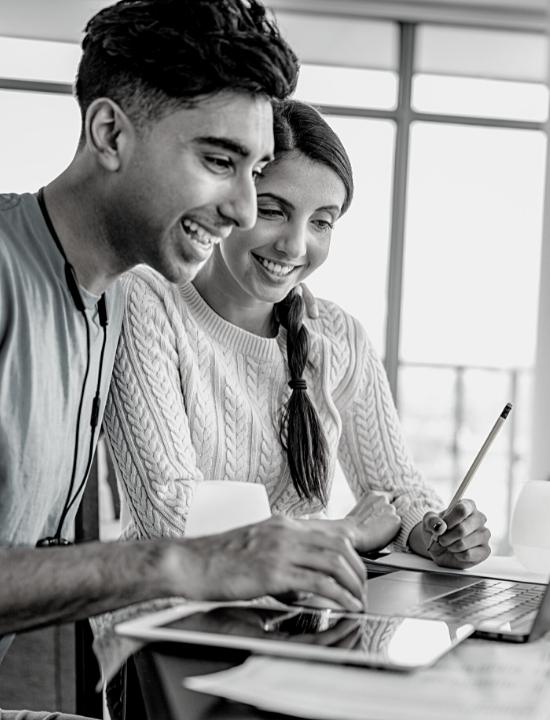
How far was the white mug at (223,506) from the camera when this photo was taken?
1023 mm

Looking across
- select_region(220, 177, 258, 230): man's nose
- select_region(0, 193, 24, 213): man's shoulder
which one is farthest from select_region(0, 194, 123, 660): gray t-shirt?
select_region(220, 177, 258, 230): man's nose

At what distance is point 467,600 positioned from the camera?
1053 mm

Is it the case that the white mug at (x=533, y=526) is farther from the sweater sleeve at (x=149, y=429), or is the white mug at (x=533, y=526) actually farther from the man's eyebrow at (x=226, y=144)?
the man's eyebrow at (x=226, y=144)

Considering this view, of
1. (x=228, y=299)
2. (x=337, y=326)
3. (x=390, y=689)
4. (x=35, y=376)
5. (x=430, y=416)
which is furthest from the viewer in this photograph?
(x=430, y=416)

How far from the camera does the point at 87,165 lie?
4.16 ft

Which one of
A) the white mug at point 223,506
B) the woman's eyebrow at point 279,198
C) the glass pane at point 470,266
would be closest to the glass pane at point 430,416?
A: the glass pane at point 470,266

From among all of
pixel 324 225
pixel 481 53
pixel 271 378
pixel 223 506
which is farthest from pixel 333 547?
pixel 481 53

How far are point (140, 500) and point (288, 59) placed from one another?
0.65 metres

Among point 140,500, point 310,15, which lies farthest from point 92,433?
point 310,15

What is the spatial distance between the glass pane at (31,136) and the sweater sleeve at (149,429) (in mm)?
3986

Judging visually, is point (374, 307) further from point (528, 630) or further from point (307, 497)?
point (528, 630)

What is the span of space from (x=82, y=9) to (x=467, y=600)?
5038 millimetres

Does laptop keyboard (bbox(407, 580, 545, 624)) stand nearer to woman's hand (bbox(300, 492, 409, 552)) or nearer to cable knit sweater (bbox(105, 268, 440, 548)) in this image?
woman's hand (bbox(300, 492, 409, 552))

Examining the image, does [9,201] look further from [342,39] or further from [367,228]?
[342,39]
